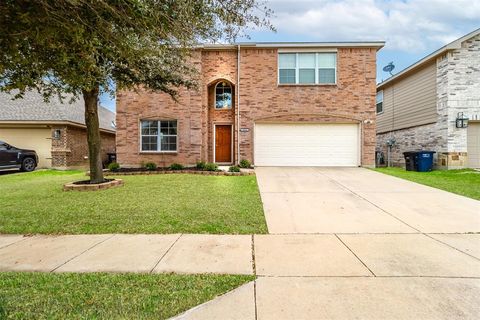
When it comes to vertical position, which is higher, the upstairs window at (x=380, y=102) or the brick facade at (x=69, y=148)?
the upstairs window at (x=380, y=102)

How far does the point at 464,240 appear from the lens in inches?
173

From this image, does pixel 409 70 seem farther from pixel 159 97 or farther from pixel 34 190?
pixel 34 190

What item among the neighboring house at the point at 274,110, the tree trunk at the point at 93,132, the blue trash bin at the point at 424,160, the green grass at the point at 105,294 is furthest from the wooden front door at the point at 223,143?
the green grass at the point at 105,294

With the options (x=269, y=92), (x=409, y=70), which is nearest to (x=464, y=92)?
(x=409, y=70)

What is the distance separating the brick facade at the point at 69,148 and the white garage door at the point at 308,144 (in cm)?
1066

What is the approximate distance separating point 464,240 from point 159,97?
1341 cm

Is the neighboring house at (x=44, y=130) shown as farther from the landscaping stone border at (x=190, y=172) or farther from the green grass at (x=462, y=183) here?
the green grass at (x=462, y=183)

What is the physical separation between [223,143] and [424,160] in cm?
997

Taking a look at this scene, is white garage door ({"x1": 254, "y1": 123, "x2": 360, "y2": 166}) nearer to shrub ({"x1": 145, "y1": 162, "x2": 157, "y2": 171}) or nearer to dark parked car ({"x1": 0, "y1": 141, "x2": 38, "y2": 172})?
shrub ({"x1": 145, "y1": 162, "x2": 157, "y2": 171})

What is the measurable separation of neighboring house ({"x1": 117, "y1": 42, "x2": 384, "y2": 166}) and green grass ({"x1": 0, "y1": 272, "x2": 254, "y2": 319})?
11589 millimetres

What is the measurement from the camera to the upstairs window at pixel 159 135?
14.8 meters

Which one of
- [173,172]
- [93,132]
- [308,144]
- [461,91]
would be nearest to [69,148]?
[173,172]

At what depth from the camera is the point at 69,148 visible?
53.8ft

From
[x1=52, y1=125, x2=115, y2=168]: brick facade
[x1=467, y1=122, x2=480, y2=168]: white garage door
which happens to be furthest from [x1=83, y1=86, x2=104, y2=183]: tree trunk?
[x1=467, y1=122, x2=480, y2=168]: white garage door
